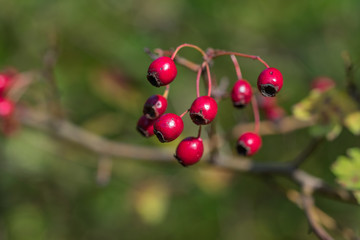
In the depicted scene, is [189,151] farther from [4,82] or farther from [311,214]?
[4,82]

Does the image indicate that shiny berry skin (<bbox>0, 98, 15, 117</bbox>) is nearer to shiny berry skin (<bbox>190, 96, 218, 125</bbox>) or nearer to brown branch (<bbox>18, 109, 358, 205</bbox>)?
brown branch (<bbox>18, 109, 358, 205</bbox>)

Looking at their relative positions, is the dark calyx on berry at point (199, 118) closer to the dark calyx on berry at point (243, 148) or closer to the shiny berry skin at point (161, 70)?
the shiny berry skin at point (161, 70)

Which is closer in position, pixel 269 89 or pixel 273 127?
pixel 269 89

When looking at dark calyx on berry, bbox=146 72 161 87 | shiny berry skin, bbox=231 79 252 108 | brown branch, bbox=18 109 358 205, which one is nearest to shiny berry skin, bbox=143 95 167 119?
dark calyx on berry, bbox=146 72 161 87

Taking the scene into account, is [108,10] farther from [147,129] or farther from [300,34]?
[147,129]

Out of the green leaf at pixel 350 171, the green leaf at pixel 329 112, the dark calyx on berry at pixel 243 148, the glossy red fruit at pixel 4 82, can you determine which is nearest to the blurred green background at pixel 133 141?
the glossy red fruit at pixel 4 82

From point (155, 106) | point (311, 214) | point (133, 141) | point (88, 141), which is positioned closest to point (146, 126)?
point (155, 106)
